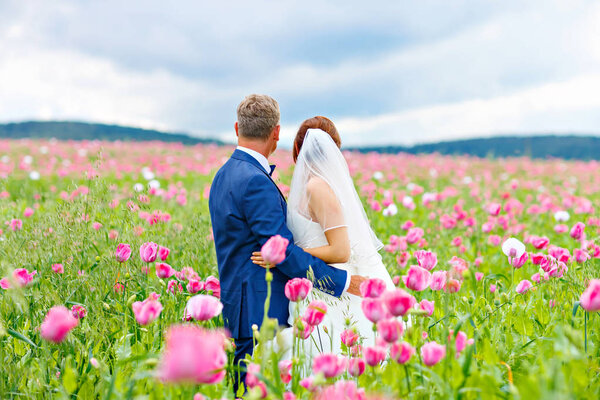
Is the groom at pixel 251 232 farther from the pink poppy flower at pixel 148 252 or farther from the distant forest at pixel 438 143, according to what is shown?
the distant forest at pixel 438 143

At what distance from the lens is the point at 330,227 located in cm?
265

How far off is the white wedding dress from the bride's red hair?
156 millimetres

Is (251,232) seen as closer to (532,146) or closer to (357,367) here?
(357,367)

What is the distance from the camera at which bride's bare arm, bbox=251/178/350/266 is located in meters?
2.66

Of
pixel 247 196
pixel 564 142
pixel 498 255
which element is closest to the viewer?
pixel 247 196

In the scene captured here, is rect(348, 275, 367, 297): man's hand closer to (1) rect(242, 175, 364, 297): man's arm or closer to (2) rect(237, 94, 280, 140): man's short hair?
(1) rect(242, 175, 364, 297): man's arm

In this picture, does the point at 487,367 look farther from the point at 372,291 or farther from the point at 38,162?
the point at 38,162

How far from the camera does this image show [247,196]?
8.28 ft

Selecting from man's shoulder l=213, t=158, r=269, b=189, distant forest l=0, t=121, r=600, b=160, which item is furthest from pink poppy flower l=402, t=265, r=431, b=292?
distant forest l=0, t=121, r=600, b=160

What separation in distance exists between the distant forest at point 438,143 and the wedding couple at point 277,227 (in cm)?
1771

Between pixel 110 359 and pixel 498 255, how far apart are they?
372 centimetres

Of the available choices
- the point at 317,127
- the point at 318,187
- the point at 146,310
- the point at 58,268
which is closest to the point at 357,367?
the point at 146,310

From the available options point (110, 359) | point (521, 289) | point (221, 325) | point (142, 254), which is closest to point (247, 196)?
point (142, 254)

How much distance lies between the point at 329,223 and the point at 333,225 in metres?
0.02
